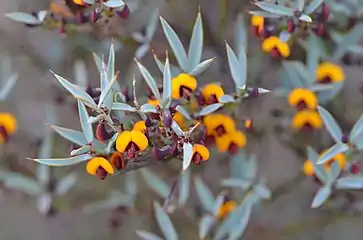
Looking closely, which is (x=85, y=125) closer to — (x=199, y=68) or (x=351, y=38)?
(x=199, y=68)

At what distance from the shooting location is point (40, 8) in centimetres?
101

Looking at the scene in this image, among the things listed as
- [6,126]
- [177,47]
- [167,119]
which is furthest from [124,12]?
[6,126]

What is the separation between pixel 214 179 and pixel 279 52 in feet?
1.06

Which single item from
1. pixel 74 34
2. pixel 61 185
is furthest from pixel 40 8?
pixel 61 185

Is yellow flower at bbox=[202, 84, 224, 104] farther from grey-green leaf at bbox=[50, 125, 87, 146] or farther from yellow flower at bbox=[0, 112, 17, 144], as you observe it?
yellow flower at bbox=[0, 112, 17, 144]

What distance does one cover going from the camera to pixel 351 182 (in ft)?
2.81

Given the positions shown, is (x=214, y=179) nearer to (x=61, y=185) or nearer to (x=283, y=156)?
(x=283, y=156)

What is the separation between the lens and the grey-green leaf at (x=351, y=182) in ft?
2.79

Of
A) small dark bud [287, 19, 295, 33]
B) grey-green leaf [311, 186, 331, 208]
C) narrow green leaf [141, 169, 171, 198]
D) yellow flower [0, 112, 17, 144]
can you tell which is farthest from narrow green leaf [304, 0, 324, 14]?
yellow flower [0, 112, 17, 144]

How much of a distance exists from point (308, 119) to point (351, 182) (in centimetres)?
10

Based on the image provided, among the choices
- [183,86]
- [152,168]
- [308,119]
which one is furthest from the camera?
[152,168]

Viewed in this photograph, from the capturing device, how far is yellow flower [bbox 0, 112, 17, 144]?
3.10 ft

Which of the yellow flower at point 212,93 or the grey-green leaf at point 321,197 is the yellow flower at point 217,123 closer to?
the yellow flower at point 212,93

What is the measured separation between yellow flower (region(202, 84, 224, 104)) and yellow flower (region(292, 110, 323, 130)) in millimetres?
153
